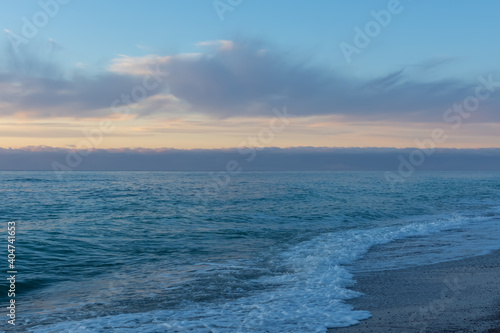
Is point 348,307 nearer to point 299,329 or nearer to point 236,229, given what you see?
point 299,329

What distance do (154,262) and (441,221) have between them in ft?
57.7

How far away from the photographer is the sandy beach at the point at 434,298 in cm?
668

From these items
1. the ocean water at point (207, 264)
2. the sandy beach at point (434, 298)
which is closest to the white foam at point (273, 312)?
the ocean water at point (207, 264)

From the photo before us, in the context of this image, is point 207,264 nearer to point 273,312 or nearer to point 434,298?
point 273,312

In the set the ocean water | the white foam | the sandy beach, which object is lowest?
the ocean water

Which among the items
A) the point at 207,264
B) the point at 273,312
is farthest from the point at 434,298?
the point at 207,264

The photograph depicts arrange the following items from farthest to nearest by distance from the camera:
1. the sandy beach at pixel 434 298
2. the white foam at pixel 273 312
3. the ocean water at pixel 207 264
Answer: the ocean water at pixel 207 264 → the white foam at pixel 273 312 → the sandy beach at pixel 434 298

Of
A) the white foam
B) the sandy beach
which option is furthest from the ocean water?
the sandy beach

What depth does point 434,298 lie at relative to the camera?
324 inches

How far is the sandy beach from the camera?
668cm

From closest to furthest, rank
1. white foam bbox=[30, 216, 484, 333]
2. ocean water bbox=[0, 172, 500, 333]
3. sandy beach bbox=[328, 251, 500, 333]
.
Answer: sandy beach bbox=[328, 251, 500, 333] < white foam bbox=[30, 216, 484, 333] < ocean water bbox=[0, 172, 500, 333]

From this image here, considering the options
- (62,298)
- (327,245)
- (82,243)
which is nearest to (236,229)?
(327,245)

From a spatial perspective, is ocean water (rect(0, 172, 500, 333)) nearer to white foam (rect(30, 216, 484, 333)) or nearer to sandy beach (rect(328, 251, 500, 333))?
white foam (rect(30, 216, 484, 333))

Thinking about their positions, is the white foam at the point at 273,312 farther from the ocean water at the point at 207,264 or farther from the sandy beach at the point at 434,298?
the sandy beach at the point at 434,298
